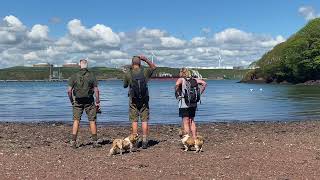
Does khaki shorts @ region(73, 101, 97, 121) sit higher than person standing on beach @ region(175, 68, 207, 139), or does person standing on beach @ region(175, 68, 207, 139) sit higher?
person standing on beach @ region(175, 68, 207, 139)

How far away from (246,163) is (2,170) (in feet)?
16.9

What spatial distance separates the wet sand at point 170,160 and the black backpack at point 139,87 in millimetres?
1376

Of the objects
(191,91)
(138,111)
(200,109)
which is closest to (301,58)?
(200,109)

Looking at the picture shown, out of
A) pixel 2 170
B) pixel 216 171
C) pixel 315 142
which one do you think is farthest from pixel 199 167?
pixel 315 142

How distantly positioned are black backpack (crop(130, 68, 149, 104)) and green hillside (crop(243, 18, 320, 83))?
122953mm

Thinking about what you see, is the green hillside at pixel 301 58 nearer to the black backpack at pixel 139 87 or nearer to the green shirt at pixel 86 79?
the black backpack at pixel 139 87

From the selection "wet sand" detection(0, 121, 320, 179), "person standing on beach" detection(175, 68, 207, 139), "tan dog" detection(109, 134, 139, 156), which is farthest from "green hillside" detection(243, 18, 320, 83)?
"tan dog" detection(109, 134, 139, 156)

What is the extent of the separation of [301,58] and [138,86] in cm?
12866

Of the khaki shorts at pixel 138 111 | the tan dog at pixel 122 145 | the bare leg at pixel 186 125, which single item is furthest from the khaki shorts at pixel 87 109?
the bare leg at pixel 186 125

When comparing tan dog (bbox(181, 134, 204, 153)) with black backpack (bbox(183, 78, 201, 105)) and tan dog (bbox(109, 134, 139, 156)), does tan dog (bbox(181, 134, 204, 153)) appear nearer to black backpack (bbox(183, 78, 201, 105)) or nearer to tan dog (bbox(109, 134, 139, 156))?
black backpack (bbox(183, 78, 201, 105))

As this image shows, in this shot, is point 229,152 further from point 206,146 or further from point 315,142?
point 315,142

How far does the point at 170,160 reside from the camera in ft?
39.0

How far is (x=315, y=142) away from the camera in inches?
579

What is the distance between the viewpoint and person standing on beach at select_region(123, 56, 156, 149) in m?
13.2
